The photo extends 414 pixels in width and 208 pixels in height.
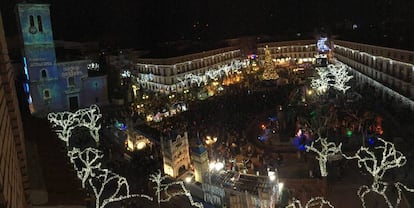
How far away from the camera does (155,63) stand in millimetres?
51312

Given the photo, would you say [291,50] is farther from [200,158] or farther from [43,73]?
[200,158]

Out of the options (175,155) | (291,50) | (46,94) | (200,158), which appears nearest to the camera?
(200,158)

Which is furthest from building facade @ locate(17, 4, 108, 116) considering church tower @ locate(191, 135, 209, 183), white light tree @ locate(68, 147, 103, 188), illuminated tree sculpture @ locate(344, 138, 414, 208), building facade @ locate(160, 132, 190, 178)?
illuminated tree sculpture @ locate(344, 138, 414, 208)

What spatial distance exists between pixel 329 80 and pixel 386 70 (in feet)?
18.9

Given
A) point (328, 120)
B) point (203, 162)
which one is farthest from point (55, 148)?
point (328, 120)

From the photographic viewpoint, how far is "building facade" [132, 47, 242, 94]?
50344 millimetres

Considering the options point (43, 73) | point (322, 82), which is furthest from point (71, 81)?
point (322, 82)

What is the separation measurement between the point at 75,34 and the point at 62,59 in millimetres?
18846

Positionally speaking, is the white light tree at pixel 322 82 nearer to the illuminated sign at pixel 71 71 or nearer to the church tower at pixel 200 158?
the church tower at pixel 200 158

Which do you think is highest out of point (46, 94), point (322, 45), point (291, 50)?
point (322, 45)

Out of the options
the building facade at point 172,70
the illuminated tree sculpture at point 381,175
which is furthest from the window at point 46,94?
the illuminated tree sculpture at point 381,175

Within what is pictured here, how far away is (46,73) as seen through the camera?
33344 millimetres

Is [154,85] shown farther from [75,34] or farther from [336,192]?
[336,192]

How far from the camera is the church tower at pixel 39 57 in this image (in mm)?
31219
